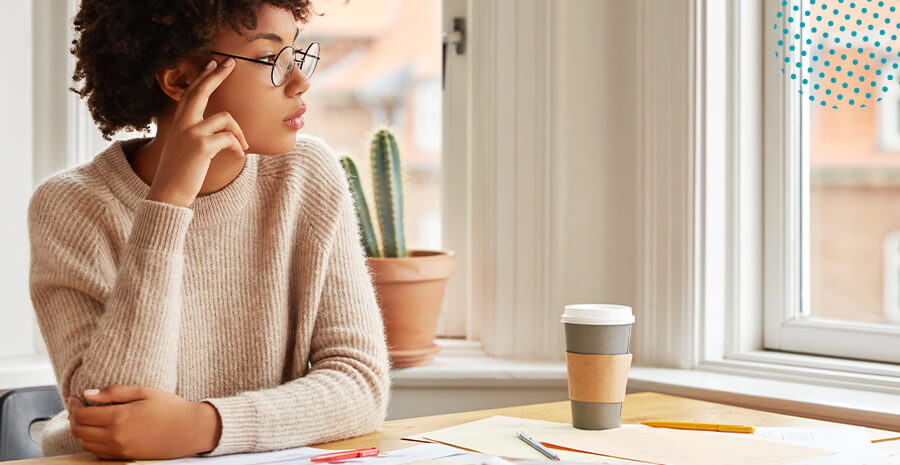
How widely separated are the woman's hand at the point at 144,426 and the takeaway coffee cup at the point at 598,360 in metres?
0.42

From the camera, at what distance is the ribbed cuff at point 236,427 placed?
0.99m

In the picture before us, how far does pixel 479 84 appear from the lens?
6.50ft

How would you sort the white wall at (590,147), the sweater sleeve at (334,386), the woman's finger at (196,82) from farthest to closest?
the white wall at (590,147)
the woman's finger at (196,82)
the sweater sleeve at (334,386)

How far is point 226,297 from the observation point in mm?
1242

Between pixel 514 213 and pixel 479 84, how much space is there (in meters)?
0.31

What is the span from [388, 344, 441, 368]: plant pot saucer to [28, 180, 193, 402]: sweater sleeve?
0.73 metres

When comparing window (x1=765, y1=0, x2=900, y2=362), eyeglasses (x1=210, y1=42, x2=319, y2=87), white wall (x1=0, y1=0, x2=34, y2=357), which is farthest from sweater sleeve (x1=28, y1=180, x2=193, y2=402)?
window (x1=765, y1=0, x2=900, y2=362)

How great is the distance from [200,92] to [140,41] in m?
0.13

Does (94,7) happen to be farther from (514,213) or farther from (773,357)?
(773,357)

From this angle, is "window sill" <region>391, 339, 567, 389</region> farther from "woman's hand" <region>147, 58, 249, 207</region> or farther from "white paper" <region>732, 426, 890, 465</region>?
"woman's hand" <region>147, 58, 249, 207</region>

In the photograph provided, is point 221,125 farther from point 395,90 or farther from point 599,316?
point 395,90

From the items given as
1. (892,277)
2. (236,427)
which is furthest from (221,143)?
(892,277)

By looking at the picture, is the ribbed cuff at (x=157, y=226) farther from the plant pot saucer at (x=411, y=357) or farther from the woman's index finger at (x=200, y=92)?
the plant pot saucer at (x=411, y=357)

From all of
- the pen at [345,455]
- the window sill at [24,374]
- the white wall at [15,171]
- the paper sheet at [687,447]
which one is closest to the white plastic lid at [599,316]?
the paper sheet at [687,447]
